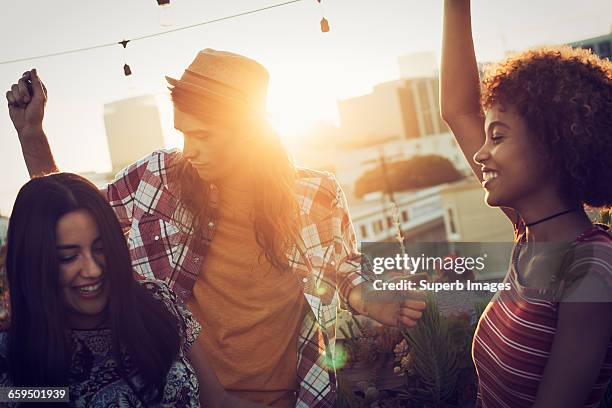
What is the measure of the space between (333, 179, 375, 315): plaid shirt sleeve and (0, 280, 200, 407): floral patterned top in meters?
0.72

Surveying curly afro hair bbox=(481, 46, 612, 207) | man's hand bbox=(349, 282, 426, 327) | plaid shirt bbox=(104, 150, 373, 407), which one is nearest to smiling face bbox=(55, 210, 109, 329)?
plaid shirt bbox=(104, 150, 373, 407)

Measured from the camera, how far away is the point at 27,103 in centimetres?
233

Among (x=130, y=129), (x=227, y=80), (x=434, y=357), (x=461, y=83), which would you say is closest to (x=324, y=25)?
(x=227, y=80)

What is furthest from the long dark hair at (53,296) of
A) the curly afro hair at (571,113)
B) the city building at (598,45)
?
the city building at (598,45)

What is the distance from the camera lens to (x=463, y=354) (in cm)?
278

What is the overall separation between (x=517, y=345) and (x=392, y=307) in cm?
73

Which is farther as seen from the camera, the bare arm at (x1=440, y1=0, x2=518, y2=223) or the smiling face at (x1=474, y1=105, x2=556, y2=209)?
the bare arm at (x1=440, y1=0, x2=518, y2=223)

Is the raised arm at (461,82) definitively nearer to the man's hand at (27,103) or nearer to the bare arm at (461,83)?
the bare arm at (461,83)

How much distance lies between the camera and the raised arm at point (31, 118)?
2312mm

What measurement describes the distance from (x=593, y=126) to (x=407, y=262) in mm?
1574

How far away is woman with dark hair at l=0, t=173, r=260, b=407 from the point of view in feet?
5.60

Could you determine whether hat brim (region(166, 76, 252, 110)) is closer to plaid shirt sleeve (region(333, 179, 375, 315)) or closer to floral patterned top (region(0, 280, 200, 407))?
plaid shirt sleeve (region(333, 179, 375, 315))

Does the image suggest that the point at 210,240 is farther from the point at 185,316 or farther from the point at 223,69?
the point at 223,69

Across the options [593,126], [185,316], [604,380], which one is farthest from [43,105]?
[604,380]
